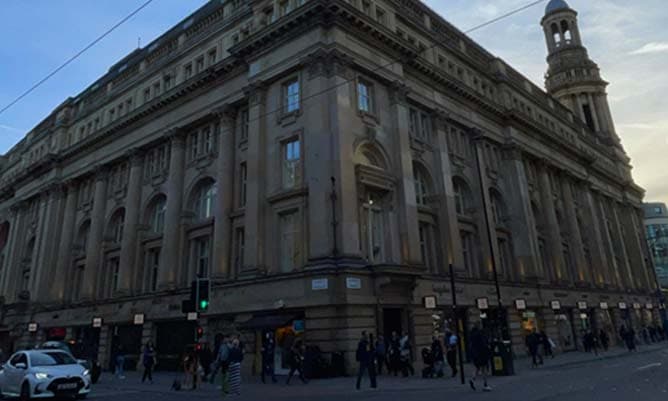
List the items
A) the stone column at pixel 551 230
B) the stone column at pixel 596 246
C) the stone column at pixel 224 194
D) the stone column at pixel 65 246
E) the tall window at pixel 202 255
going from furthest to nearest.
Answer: the stone column at pixel 596 246, the stone column at pixel 65 246, the stone column at pixel 551 230, the tall window at pixel 202 255, the stone column at pixel 224 194

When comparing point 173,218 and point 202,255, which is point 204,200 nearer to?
point 173,218

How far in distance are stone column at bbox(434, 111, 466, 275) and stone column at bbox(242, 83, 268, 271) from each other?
11682 millimetres

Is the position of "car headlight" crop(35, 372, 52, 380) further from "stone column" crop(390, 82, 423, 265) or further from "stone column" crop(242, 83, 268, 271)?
"stone column" crop(390, 82, 423, 265)

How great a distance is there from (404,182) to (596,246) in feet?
106

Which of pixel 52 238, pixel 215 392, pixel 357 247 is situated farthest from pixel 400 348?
pixel 52 238

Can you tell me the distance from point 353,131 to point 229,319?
12.1m

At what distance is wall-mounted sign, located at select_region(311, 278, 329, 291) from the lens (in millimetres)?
20250

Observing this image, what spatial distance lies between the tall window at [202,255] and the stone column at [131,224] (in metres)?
6.42

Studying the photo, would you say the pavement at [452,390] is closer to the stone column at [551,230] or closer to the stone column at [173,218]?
the stone column at [173,218]

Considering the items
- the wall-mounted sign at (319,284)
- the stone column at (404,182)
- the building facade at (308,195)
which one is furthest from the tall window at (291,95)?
the wall-mounted sign at (319,284)

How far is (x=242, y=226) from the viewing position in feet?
88.3

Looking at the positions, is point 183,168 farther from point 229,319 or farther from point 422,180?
point 422,180

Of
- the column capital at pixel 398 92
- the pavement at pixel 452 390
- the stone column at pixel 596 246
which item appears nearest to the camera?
the pavement at pixel 452 390

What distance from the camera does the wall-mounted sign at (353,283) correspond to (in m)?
20.2
